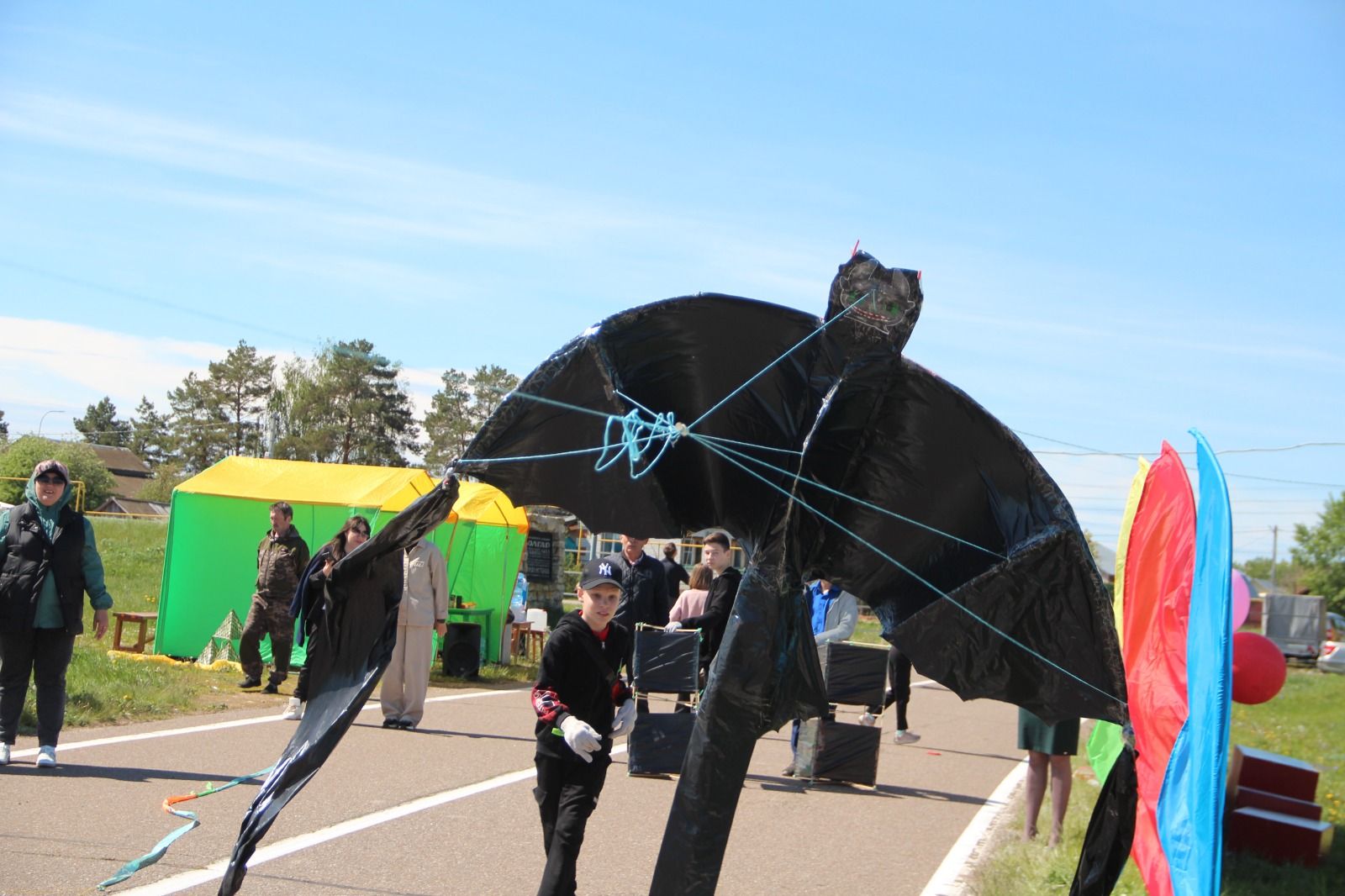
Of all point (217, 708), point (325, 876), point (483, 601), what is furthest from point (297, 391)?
point (325, 876)

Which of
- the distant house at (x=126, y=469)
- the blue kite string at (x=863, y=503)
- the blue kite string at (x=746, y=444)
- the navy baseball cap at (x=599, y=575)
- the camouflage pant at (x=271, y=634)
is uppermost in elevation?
the distant house at (x=126, y=469)

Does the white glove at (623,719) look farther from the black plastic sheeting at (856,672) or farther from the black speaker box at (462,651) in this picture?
the black speaker box at (462,651)

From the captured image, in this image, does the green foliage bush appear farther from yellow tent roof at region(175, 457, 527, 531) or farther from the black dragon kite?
the black dragon kite

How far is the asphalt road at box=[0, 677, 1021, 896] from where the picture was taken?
6.22 metres

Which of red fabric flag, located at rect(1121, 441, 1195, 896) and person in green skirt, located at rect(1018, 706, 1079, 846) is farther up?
red fabric flag, located at rect(1121, 441, 1195, 896)

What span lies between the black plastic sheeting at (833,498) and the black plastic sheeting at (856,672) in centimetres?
557

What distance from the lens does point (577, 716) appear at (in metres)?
5.43

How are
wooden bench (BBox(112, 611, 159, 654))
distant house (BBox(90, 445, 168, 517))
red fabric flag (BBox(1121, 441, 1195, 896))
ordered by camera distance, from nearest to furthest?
1. red fabric flag (BBox(1121, 441, 1195, 896))
2. wooden bench (BBox(112, 611, 159, 654))
3. distant house (BBox(90, 445, 168, 517))

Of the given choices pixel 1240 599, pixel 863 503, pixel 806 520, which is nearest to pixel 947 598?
pixel 863 503

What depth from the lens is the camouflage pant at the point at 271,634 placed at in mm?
13953

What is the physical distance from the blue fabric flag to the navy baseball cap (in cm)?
253

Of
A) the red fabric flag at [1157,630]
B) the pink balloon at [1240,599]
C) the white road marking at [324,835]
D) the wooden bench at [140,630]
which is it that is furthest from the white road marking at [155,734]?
the pink balloon at [1240,599]

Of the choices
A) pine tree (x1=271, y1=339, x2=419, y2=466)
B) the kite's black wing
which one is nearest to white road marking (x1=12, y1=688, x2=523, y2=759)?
the kite's black wing

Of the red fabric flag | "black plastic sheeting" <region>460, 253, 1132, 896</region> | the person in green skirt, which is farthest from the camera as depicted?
the person in green skirt
